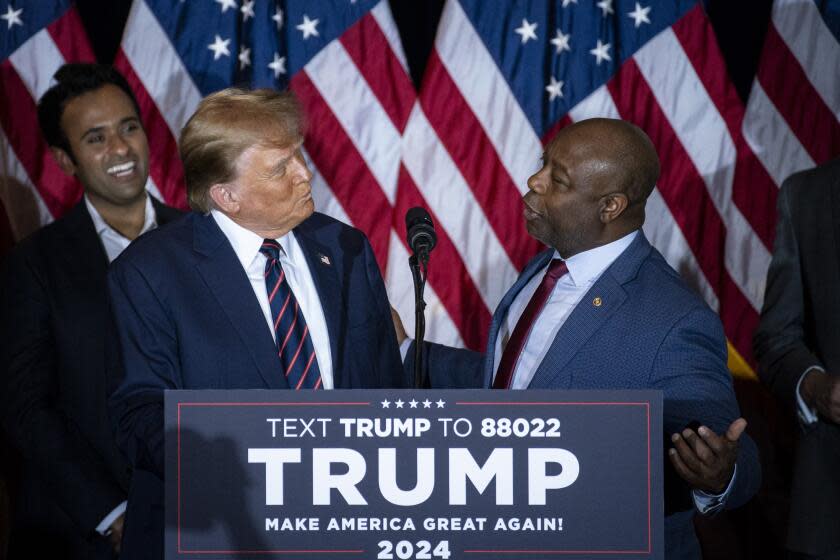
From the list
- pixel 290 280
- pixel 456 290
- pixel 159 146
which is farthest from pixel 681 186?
pixel 290 280

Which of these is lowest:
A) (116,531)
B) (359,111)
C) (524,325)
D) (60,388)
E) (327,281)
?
(116,531)

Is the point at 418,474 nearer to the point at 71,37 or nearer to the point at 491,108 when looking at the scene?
the point at 491,108

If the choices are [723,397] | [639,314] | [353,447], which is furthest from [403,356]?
[353,447]

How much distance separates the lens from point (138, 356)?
219 cm

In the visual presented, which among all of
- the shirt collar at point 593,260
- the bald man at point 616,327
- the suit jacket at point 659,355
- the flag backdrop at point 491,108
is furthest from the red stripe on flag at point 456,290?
the suit jacket at point 659,355

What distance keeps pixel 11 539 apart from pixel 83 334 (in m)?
0.63

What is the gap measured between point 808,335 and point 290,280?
1.54 meters

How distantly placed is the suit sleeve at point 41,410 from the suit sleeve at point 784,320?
1769mm

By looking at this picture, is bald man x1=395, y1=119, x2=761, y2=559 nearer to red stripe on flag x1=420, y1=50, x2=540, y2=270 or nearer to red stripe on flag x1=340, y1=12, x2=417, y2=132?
red stripe on flag x1=420, y1=50, x2=540, y2=270

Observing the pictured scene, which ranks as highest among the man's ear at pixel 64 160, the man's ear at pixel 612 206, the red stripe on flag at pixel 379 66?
the red stripe on flag at pixel 379 66

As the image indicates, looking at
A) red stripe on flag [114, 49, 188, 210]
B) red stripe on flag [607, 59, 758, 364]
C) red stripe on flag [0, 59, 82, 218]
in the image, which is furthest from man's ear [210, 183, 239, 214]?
red stripe on flag [607, 59, 758, 364]

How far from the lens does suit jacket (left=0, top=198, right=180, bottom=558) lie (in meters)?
2.85

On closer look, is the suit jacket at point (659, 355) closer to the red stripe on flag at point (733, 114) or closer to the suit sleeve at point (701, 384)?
the suit sleeve at point (701, 384)

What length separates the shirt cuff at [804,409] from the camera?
2923 millimetres
